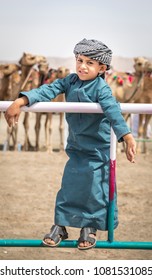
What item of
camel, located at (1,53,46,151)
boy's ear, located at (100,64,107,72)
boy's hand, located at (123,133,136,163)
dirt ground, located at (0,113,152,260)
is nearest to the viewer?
boy's hand, located at (123,133,136,163)

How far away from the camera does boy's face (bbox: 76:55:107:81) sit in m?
3.10

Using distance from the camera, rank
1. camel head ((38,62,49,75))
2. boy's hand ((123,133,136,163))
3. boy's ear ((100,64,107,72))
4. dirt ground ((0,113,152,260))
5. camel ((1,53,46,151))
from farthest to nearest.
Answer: camel ((1,53,46,151))
camel head ((38,62,49,75))
dirt ground ((0,113,152,260))
boy's ear ((100,64,107,72))
boy's hand ((123,133,136,163))

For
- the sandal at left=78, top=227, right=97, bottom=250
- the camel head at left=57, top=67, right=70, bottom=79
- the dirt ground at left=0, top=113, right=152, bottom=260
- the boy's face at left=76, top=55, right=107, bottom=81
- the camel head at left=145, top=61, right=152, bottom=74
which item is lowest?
the dirt ground at left=0, top=113, right=152, bottom=260

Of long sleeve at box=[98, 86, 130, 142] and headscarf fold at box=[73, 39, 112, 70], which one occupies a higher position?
headscarf fold at box=[73, 39, 112, 70]

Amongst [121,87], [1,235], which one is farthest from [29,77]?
[1,235]

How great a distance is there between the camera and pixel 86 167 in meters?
3.11

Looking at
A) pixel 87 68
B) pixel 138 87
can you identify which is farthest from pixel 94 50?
pixel 138 87

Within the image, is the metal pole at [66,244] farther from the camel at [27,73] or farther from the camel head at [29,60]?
the camel head at [29,60]

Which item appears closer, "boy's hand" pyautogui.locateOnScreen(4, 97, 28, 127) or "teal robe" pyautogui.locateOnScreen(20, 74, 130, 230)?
"boy's hand" pyautogui.locateOnScreen(4, 97, 28, 127)

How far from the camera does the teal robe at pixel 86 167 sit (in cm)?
311

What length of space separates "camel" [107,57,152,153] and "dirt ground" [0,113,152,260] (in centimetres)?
189

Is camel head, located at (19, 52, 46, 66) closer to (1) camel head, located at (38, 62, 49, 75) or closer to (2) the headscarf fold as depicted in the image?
(1) camel head, located at (38, 62, 49, 75)

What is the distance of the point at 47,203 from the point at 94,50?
156 inches

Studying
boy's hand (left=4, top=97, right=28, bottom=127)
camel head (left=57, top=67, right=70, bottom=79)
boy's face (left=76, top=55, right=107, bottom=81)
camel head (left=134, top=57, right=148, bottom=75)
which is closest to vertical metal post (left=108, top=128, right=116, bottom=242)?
boy's face (left=76, top=55, right=107, bottom=81)
